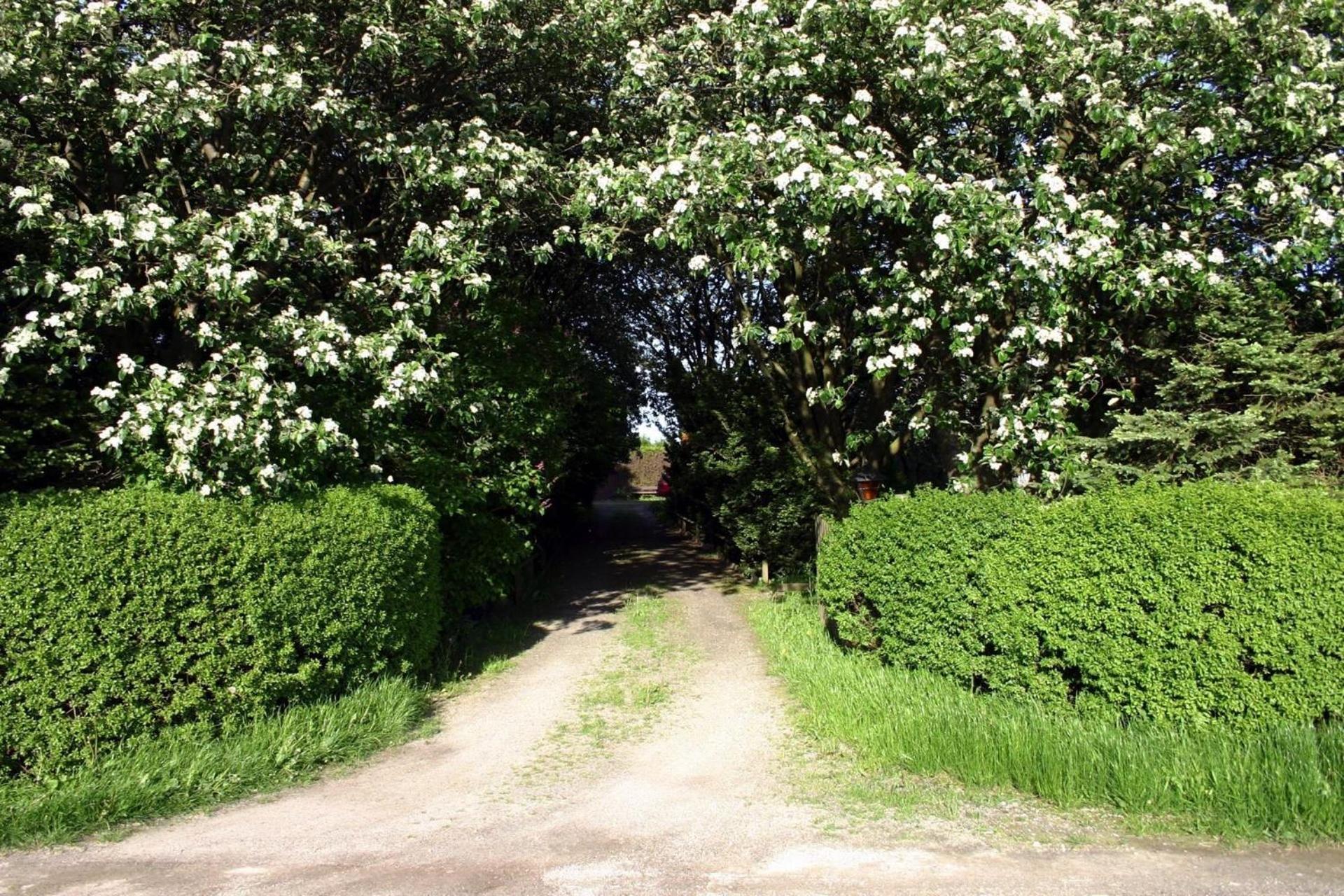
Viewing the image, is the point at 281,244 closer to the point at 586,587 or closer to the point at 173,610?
the point at 173,610

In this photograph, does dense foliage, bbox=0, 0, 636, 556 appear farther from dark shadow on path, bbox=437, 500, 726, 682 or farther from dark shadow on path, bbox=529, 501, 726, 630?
dark shadow on path, bbox=529, 501, 726, 630

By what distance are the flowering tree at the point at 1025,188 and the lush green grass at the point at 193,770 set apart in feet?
14.0

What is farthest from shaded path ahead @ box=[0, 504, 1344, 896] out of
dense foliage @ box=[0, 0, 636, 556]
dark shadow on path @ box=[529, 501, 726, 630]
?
dark shadow on path @ box=[529, 501, 726, 630]

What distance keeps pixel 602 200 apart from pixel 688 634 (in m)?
4.67

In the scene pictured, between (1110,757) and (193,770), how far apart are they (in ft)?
16.9

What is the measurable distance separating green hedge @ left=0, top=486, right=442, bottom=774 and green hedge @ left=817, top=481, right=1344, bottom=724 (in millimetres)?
4020

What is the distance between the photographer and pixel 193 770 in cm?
537

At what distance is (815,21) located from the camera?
24.8 feet

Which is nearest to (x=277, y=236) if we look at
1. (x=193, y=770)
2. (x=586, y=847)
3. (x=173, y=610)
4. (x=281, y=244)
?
(x=281, y=244)

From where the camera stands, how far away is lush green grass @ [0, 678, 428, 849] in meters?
4.83

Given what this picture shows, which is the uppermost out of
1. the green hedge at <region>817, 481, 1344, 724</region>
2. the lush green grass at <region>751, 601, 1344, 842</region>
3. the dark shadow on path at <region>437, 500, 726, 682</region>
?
the green hedge at <region>817, 481, 1344, 724</region>

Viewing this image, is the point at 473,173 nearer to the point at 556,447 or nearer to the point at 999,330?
the point at 556,447

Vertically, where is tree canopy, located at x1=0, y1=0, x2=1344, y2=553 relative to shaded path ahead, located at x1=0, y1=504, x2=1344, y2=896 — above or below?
above

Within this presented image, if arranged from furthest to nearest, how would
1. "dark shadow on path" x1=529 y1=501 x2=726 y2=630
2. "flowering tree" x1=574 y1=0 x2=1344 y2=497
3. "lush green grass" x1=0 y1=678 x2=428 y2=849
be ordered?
"dark shadow on path" x1=529 y1=501 x2=726 y2=630
"flowering tree" x1=574 y1=0 x2=1344 y2=497
"lush green grass" x1=0 y1=678 x2=428 y2=849
